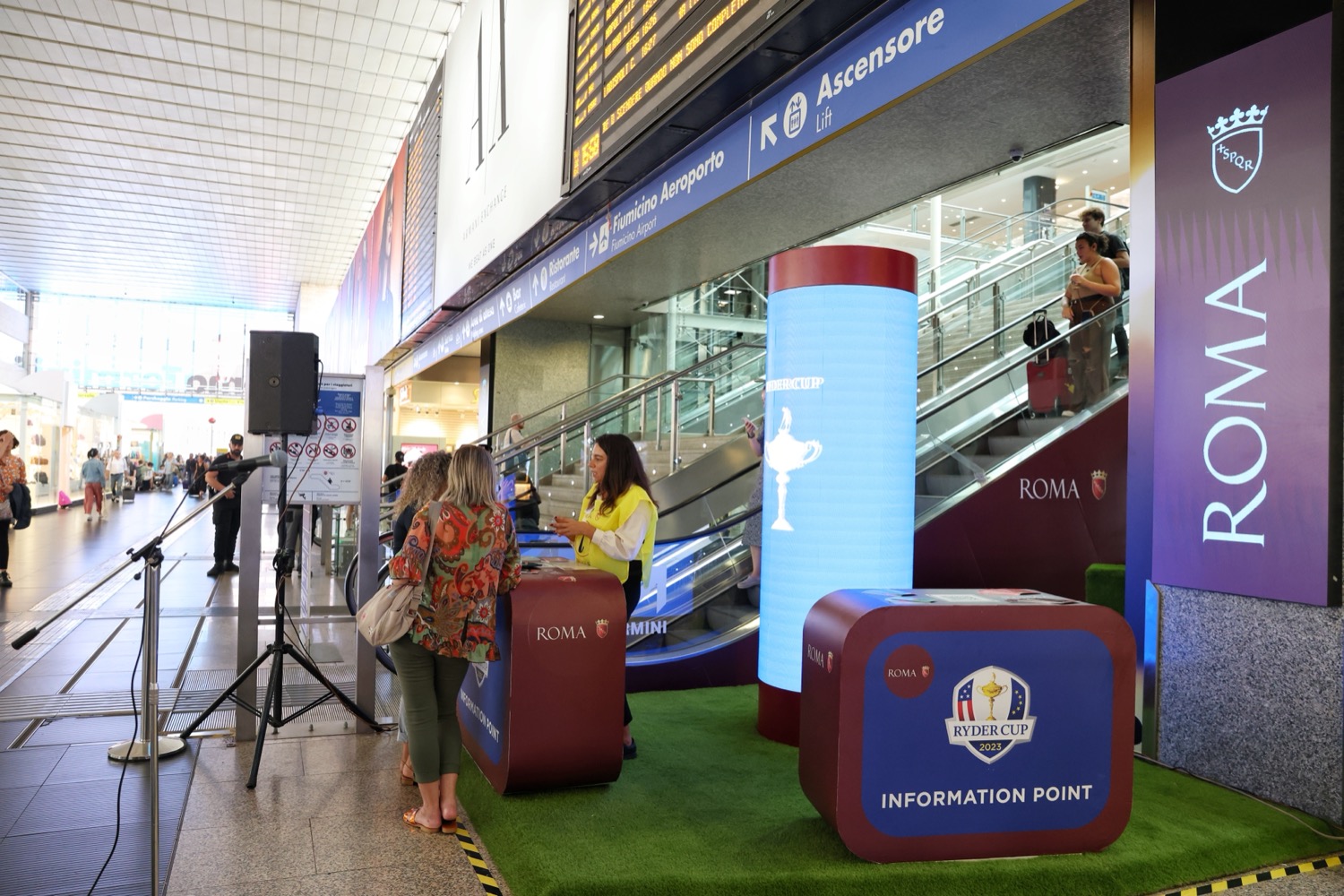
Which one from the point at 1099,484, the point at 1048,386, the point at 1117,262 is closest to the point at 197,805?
the point at 1099,484

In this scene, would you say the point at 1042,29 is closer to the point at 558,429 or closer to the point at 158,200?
the point at 558,429

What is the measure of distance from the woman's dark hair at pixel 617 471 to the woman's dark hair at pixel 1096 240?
3.71 meters

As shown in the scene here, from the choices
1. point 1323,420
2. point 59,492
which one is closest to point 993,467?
point 1323,420

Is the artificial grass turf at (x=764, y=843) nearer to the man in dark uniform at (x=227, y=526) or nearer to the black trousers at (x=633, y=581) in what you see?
the black trousers at (x=633, y=581)

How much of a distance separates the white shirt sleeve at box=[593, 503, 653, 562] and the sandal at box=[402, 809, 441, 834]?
1.19 m

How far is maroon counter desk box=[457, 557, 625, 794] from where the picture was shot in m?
3.41

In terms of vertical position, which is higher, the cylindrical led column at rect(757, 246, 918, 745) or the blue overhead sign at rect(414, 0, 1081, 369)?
the blue overhead sign at rect(414, 0, 1081, 369)

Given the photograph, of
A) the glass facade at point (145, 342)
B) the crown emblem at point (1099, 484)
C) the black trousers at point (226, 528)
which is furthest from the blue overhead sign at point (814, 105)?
the glass facade at point (145, 342)

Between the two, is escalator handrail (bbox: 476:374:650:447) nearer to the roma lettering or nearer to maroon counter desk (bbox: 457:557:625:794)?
maroon counter desk (bbox: 457:557:625:794)

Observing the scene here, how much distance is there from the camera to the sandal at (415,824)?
324 cm

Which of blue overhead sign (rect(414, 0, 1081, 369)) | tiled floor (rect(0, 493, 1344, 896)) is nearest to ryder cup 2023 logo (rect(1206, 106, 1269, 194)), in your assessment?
blue overhead sign (rect(414, 0, 1081, 369))

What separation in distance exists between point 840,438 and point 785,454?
11.1 inches

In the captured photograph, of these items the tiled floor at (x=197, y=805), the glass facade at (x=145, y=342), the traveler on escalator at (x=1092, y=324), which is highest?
the glass facade at (x=145, y=342)

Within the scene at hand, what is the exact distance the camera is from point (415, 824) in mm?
3281
